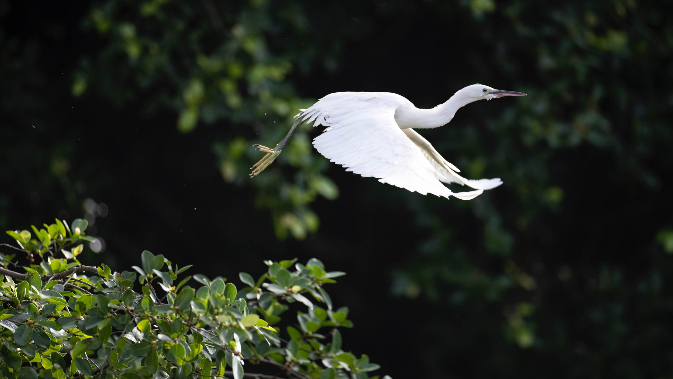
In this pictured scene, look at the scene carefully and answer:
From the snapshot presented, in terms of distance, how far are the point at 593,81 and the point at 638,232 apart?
124 cm

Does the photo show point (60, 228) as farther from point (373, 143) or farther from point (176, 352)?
point (373, 143)

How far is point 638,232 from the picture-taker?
15.9ft

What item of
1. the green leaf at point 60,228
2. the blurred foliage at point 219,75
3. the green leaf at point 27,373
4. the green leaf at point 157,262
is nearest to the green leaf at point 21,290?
the green leaf at point 27,373

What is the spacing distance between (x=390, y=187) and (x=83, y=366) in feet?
9.94

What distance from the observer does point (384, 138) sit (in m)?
1.67

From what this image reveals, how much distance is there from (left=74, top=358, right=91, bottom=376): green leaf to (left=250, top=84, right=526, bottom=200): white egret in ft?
2.10

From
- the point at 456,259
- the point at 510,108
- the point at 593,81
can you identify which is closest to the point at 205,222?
the point at 456,259

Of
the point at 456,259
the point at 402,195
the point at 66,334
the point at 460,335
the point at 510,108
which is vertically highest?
the point at 510,108

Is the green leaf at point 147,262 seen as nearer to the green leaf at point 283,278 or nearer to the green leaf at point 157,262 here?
the green leaf at point 157,262

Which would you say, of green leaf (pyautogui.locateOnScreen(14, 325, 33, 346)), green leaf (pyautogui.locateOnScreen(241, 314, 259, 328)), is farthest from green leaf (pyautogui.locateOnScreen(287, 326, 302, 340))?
green leaf (pyautogui.locateOnScreen(14, 325, 33, 346))

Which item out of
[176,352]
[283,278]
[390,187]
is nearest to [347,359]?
[283,278]

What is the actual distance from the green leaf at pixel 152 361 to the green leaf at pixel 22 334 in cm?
22

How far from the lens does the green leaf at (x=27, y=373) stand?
1407 mm

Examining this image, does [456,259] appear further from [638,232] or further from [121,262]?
[121,262]
